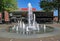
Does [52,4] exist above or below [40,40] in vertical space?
above

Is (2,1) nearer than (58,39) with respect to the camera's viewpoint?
No

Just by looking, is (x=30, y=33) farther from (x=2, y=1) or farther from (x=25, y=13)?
(x=25, y=13)

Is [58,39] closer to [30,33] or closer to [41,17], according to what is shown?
[30,33]

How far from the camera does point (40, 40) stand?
53.0ft

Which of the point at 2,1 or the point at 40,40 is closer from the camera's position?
the point at 40,40

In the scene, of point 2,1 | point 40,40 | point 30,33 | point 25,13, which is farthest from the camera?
point 25,13

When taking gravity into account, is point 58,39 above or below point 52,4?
below

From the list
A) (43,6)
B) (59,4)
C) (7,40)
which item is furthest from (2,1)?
(7,40)

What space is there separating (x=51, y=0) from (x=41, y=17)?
5.75 metres

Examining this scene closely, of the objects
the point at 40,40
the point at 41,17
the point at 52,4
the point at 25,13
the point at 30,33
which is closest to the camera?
the point at 40,40

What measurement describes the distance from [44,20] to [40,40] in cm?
3105

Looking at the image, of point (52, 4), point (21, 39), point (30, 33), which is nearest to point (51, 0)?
point (52, 4)

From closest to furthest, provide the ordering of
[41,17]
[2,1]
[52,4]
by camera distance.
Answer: [2,1], [52,4], [41,17]

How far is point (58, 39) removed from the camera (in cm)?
1688
